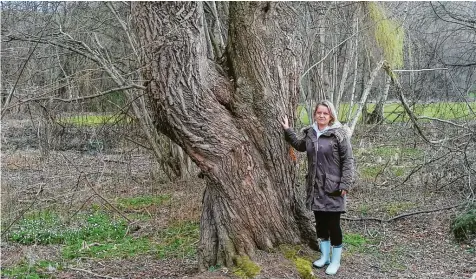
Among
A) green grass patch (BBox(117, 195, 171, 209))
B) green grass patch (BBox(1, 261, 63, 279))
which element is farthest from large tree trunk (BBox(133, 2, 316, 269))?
green grass patch (BBox(117, 195, 171, 209))

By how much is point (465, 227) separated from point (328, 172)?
2.62 meters

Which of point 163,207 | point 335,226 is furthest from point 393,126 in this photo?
point 335,226

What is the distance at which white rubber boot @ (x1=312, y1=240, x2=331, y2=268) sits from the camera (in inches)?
226

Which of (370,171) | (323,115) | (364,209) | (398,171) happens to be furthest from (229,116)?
(398,171)

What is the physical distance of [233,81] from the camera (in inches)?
228

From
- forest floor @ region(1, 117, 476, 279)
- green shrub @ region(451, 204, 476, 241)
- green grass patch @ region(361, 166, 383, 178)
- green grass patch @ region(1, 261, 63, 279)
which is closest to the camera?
green grass patch @ region(1, 261, 63, 279)

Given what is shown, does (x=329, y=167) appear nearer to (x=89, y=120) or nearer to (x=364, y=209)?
(x=364, y=209)

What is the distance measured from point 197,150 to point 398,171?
7.17 meters

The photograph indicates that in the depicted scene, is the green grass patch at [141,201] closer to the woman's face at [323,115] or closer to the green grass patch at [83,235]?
the green grass patch at [83,235]

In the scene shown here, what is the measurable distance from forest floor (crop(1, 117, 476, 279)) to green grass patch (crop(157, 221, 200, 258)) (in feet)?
0.05

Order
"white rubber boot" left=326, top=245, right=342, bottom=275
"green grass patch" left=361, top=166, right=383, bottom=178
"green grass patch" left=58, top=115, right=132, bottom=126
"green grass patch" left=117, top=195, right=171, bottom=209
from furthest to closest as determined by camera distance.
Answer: "green grass patch" left=361, top=166, right=383, bottom=178 → "green grass patch" left=117, top=195, right=171, bottom=209 → "green grass patch" left=58, top=115, right=132, bottom=126 → "white rubber boot" left=326, top=245, right=342, bottom=275

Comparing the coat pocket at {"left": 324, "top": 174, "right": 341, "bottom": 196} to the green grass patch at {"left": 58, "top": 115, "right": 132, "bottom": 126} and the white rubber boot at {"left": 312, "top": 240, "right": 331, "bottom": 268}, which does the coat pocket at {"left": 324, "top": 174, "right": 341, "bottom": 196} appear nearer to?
the white rubber boot at {"left": 312, "top": 240, "right": 331, "bottom": 268}

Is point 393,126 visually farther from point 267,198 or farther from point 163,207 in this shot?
point 267,198

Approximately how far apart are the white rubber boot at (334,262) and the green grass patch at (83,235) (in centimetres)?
263
